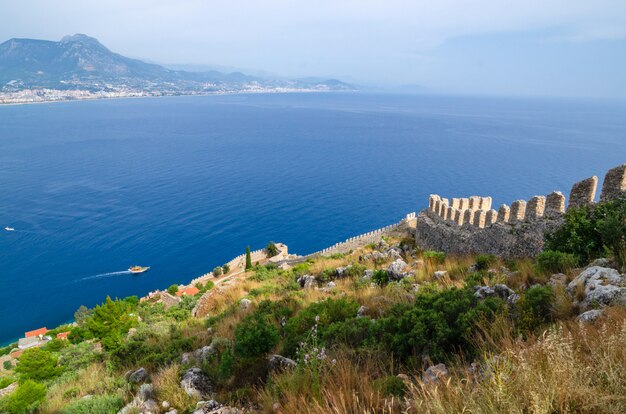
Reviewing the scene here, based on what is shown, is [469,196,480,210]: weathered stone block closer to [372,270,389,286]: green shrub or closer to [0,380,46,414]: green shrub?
[372,270,389,286]: green shrub

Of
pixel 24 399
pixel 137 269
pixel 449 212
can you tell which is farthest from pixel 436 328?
pixel 137 269

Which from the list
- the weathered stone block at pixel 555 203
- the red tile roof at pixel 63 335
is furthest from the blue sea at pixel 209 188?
the weathered stone block at pixel 555 203

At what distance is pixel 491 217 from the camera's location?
15445mm

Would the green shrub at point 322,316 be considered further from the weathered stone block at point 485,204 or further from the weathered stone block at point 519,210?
the weathered stone block at point 485,204

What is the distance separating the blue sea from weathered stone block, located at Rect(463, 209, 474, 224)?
3829 cm

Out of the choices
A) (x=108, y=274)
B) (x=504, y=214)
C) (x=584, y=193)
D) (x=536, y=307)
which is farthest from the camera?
(x=108, y=274)

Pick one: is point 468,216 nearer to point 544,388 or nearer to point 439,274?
point 439,274

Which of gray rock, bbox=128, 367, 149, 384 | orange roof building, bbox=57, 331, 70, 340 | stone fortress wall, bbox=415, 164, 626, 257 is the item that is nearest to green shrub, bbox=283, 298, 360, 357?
gray rock, bbox=128, 367, 149, 384

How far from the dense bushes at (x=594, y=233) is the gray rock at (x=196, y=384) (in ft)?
26.9

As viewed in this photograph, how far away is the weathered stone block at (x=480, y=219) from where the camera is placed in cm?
1608

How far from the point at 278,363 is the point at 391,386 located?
2.66 meters

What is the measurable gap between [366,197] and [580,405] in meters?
70.5

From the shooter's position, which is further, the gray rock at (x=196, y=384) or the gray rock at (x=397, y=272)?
the gray rock at (x=397, y=272)

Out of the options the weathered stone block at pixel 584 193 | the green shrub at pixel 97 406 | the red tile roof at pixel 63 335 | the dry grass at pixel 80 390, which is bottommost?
the red tile roof at pixel 63 335
